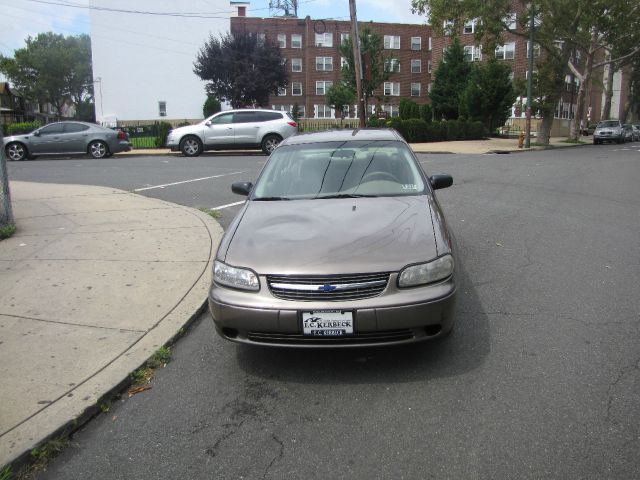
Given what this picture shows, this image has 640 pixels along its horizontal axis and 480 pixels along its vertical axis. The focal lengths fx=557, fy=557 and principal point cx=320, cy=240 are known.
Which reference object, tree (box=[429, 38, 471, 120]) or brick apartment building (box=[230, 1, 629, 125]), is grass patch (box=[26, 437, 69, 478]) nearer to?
tree (box=[429, 38, 471, 120])

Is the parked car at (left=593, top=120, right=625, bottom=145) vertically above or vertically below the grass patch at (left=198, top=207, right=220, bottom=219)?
above

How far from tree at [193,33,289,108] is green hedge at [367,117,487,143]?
50.9ft

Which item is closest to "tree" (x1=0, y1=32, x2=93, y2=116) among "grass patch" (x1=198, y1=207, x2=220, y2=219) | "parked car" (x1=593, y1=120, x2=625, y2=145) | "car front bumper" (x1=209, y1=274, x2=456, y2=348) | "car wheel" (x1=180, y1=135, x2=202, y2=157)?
"car wheel" (x1=180, y1=135, x2=202, y2=157)

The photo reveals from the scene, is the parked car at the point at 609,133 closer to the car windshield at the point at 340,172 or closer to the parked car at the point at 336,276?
the car windshield at the point at 340,172

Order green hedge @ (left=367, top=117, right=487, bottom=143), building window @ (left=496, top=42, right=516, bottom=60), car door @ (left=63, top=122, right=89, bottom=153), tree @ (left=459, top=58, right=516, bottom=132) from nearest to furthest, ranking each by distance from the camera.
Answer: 1. car door @ (left=63, top=122, right=89, bottom=153)
2. green hedge @ (left=367, top=117, right=487, bottom=143)
3. tree @ (left=459, top=58, right=516, bottom=132)
4. building window @ (left=496, top=42, right=516, bottom=60)

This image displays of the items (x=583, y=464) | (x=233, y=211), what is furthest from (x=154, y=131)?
(x=583, y=464)

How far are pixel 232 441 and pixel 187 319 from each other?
176 cm

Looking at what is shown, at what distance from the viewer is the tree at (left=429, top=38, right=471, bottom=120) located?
44.0m

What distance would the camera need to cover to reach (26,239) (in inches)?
279

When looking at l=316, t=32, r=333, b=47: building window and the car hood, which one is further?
l=316, t=32, r=333, b=47: building window

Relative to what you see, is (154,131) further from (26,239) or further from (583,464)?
(583,464)

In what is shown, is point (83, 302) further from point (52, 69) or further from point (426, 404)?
point (52, 69)

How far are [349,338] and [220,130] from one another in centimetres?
1804

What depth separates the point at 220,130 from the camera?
2044 centimetres
